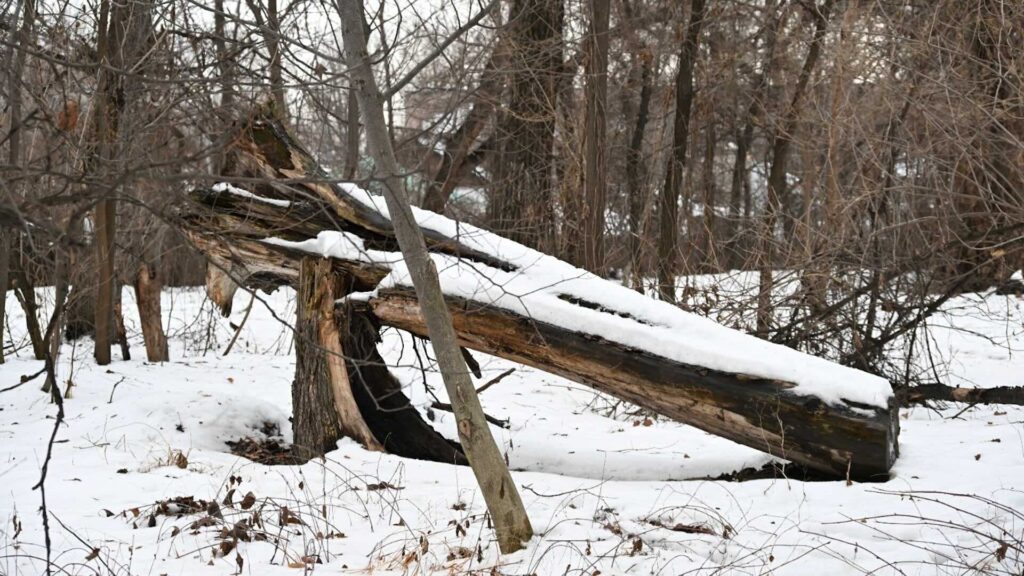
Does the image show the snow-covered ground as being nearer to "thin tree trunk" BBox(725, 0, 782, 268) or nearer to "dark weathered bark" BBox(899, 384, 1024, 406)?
"dark weathered bark" BBox(899, 384, 1024, 406)

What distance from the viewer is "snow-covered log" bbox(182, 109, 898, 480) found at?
4.84 m

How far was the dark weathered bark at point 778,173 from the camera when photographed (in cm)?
769

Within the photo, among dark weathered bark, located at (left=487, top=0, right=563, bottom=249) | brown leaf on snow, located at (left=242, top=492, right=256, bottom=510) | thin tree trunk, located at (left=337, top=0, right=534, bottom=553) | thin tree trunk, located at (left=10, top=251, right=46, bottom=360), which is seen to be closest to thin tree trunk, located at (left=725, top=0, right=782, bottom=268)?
dark weathered bark, located at (left=487, top=0, right=563, bottom=249)

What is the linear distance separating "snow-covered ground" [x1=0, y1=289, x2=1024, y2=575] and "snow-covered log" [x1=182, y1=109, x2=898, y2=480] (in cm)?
35

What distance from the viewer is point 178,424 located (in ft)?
21.5

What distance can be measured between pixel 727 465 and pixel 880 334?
2675 mm

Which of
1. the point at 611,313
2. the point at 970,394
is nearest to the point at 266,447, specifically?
the point at 611,313

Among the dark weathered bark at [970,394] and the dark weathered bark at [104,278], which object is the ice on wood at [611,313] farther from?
the dark weathered bark at [104,278]

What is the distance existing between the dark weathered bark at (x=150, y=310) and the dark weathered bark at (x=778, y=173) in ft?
18.7

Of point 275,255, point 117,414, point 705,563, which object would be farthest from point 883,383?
point 117,414

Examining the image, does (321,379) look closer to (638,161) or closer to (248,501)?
(248,501)

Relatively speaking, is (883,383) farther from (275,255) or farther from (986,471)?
(275,255)

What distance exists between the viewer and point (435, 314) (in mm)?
4023

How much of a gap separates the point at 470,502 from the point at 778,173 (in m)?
11.1
